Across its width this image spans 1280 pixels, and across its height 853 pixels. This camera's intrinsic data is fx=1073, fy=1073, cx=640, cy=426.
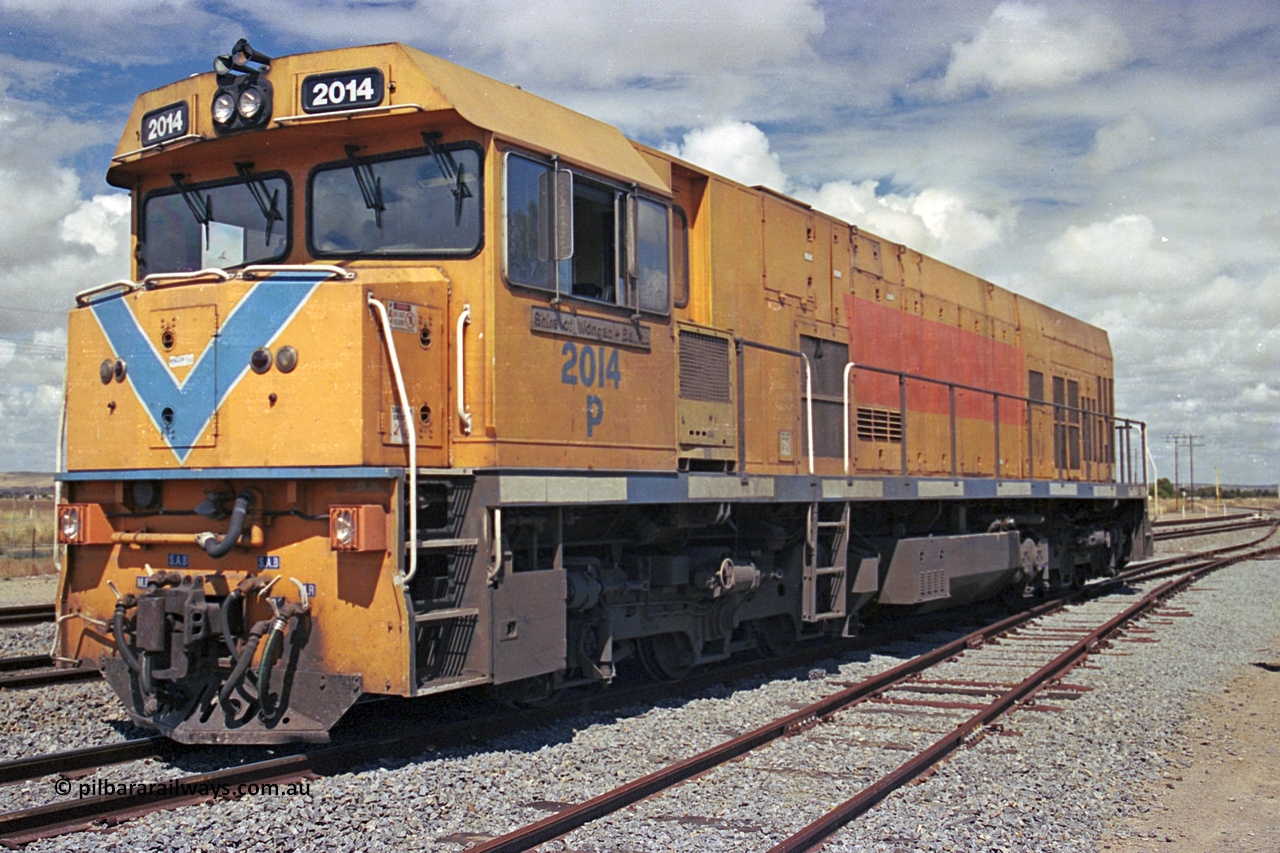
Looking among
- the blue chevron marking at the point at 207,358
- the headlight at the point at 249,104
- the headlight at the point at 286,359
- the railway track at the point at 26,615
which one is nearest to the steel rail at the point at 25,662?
the railway track at the point at 26,615

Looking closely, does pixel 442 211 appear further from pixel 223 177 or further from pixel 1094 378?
pixel 1094 378

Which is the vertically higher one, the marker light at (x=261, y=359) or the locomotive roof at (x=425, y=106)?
the locomotive roof at (x=425, y=106)

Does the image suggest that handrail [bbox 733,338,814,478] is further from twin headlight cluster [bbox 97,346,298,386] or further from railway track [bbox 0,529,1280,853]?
twin headlight cluster [bbox 97,346,298,386]

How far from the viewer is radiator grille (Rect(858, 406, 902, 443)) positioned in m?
9.88

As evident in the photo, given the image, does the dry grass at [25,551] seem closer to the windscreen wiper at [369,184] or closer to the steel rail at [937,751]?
the windscreen wiper at [369,184]

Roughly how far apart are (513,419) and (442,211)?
3.80ft

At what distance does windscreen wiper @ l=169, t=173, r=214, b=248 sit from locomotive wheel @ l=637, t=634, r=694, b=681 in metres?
3.95

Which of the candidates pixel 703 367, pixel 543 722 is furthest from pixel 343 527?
pixel 703 367

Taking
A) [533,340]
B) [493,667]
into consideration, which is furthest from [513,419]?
[493,667]

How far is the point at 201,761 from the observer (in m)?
5.55

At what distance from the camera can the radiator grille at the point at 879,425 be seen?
389 inches

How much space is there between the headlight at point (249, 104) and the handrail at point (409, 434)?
4.54 feet

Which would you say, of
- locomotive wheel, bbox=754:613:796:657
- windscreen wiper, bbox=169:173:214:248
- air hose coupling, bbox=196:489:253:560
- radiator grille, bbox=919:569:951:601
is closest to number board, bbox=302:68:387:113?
windscreen wiper, bbox=169:173:214:248

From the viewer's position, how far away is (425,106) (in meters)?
5.44
